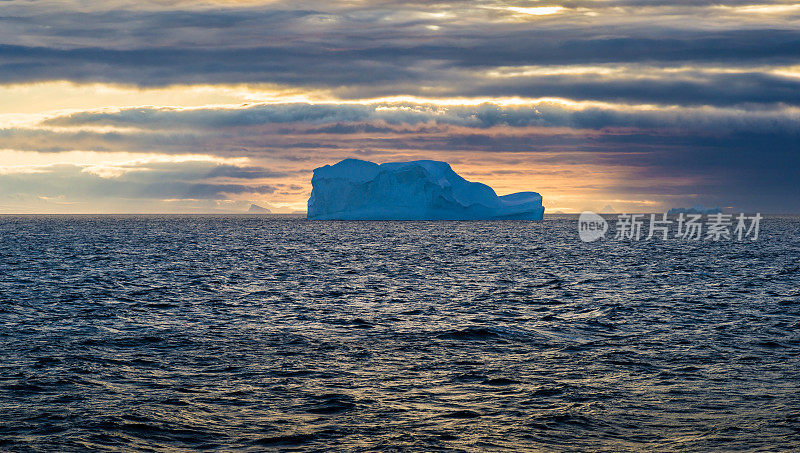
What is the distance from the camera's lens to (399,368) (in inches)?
720

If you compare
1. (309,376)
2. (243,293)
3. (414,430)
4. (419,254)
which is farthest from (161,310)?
(419,254)

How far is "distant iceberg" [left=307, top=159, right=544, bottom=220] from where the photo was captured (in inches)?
6644

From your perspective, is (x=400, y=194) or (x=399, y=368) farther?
(x=400, y=194)

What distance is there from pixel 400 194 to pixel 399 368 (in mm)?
156107

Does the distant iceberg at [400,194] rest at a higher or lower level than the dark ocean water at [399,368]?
higher

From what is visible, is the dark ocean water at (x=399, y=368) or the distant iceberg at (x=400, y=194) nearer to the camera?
the dark ocean water at (x=399, y=368)

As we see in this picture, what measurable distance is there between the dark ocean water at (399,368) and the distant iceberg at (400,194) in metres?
131

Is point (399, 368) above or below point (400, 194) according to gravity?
below

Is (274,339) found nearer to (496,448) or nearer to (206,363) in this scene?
(206,363)

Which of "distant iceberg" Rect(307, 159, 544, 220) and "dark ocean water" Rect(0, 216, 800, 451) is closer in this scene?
"dark ocean water" Rect(0, 216, 800, 451)

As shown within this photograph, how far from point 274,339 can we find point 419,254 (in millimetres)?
48144

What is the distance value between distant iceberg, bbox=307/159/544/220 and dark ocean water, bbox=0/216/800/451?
430ft

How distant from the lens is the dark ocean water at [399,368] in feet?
42.9

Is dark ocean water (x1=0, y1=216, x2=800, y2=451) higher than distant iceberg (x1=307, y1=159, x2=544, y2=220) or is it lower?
lower
